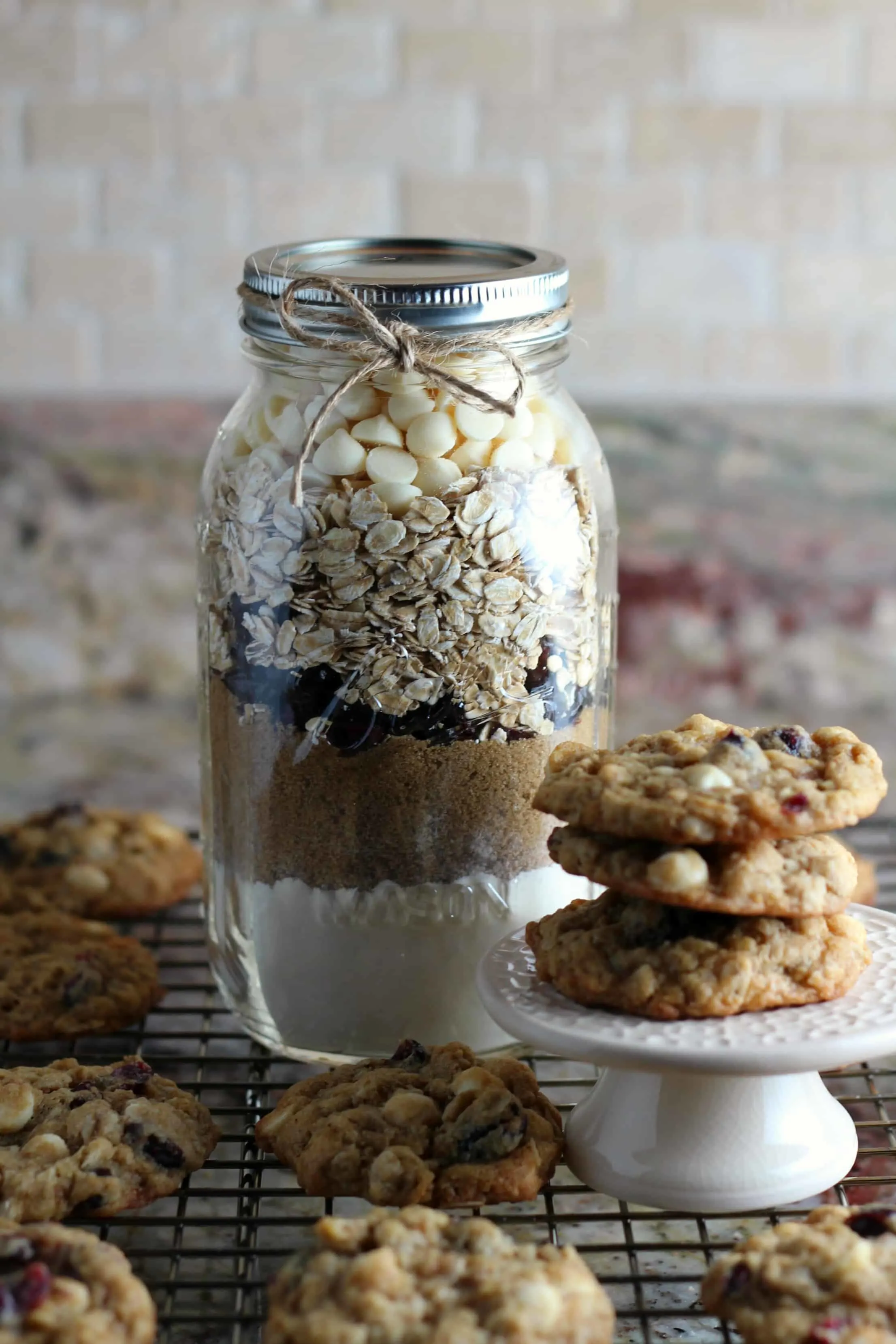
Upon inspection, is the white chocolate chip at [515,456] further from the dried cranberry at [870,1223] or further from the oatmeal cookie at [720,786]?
the dried cranberry at [870,1223]

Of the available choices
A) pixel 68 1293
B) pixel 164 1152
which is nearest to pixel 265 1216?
pixel 164 1152

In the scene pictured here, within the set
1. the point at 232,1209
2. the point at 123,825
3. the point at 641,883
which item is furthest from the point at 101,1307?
the point at 123,825

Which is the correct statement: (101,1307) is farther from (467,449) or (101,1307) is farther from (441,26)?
(441,26)

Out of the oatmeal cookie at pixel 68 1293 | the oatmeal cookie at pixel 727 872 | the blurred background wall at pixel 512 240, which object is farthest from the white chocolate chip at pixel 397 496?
the blurred background wall at pixel 512 240

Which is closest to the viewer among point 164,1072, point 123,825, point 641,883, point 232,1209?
point 641,883

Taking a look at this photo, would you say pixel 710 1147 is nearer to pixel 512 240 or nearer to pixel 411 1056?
pixel 411 1056
